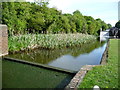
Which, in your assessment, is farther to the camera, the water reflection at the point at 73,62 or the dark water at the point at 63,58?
the dark water at the point at 63,58

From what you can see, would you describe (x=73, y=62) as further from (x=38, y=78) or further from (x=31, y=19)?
(x=31, y=19)

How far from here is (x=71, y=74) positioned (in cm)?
498

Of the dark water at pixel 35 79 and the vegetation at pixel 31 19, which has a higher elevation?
the vegetation at pixel 31 19

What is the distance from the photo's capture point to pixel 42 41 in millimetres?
11211

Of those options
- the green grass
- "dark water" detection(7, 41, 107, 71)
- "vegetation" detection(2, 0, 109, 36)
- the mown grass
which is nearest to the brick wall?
"dark water" detection(7, 41, 107, 71)

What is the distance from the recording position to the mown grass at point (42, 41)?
31.0ft

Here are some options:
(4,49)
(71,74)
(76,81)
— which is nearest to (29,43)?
(4,49)

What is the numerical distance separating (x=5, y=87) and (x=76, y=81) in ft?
6.66

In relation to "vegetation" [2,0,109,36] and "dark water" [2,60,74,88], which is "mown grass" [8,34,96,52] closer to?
"vegetation" [2,0,109,36]

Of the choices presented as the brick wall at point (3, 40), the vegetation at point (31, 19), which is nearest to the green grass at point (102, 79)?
the brick wall at point (3, 40)

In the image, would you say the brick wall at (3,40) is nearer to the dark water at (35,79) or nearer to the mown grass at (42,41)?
the mown grass at (42,41)

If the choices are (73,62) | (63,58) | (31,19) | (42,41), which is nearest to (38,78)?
(73,62)

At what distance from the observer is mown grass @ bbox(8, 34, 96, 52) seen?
9.44 m

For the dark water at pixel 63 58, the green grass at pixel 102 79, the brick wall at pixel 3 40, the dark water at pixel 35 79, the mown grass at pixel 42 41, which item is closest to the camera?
the green grass at pixel 102 79
